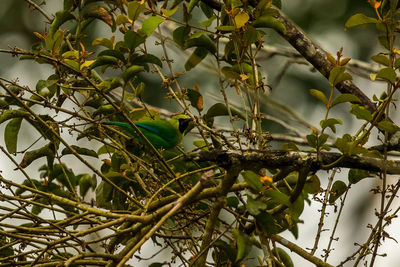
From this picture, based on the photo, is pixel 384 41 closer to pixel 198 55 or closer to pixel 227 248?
pixel 198 55

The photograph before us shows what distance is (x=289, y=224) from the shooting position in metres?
1.47

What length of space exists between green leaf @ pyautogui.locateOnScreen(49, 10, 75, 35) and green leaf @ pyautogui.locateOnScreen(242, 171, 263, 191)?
707 mm

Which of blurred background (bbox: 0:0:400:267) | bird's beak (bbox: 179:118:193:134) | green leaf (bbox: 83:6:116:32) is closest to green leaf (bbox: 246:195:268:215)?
bird's beak (bbox: 179:118:193:134)

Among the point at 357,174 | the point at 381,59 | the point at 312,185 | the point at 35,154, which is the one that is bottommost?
the point at 312,185

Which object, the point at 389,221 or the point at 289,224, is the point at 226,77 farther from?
the point at 389,221

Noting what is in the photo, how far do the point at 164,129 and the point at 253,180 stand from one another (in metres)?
0.76

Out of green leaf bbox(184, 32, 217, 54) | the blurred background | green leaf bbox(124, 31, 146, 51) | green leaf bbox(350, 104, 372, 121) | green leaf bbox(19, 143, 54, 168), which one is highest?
the blurred background

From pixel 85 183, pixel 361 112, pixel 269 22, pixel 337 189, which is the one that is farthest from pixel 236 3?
pixel 85 183

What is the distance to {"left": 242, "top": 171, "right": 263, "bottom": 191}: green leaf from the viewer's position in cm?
121

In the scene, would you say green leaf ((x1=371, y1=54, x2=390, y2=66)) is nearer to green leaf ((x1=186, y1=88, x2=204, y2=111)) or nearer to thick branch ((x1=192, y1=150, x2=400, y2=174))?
thick branch ((x1=192, y1=150, x2=400, y2=174))

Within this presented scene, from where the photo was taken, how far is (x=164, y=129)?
6.35 feet

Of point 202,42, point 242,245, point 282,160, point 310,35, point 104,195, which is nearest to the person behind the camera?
point 242,245

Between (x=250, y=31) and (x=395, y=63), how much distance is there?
1.24 ft

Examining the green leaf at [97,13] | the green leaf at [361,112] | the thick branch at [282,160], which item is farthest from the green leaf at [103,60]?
the green leaf at [361,112]
